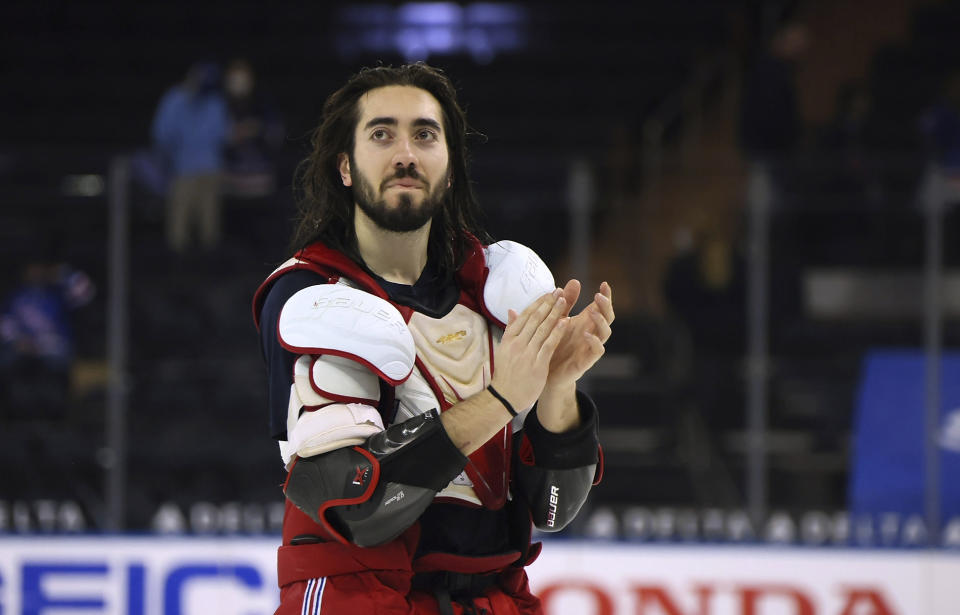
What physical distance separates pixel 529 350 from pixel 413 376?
0.23 meters

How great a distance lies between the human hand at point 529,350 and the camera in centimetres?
210

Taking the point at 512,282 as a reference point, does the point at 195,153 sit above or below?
above

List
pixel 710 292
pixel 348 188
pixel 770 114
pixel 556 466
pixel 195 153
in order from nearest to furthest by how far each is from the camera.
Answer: pixel 556 466 → pixel 348 188 → pixel 710 292 → pixel 195 153 → pixel 770 114

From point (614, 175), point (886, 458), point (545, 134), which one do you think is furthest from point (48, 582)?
point (545, 134)

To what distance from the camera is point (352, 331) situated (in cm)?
211

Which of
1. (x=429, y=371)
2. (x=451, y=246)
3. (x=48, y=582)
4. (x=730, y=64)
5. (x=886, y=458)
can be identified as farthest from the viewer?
(x=730, y=64)

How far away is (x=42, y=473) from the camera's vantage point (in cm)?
621

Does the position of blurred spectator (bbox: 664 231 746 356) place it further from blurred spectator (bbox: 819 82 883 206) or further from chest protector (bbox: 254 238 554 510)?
chest protector (bbox: 254 238 554 510)

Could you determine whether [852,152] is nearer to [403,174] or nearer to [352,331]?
[403,174]

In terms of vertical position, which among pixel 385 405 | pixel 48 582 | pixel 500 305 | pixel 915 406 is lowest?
pixel 48 582

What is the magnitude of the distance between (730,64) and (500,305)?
869 cm

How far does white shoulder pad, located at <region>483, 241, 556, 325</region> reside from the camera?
2324mm

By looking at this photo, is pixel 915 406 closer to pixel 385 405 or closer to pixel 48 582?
pixel 48 582

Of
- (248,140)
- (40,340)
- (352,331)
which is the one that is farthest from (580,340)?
(248,140)
